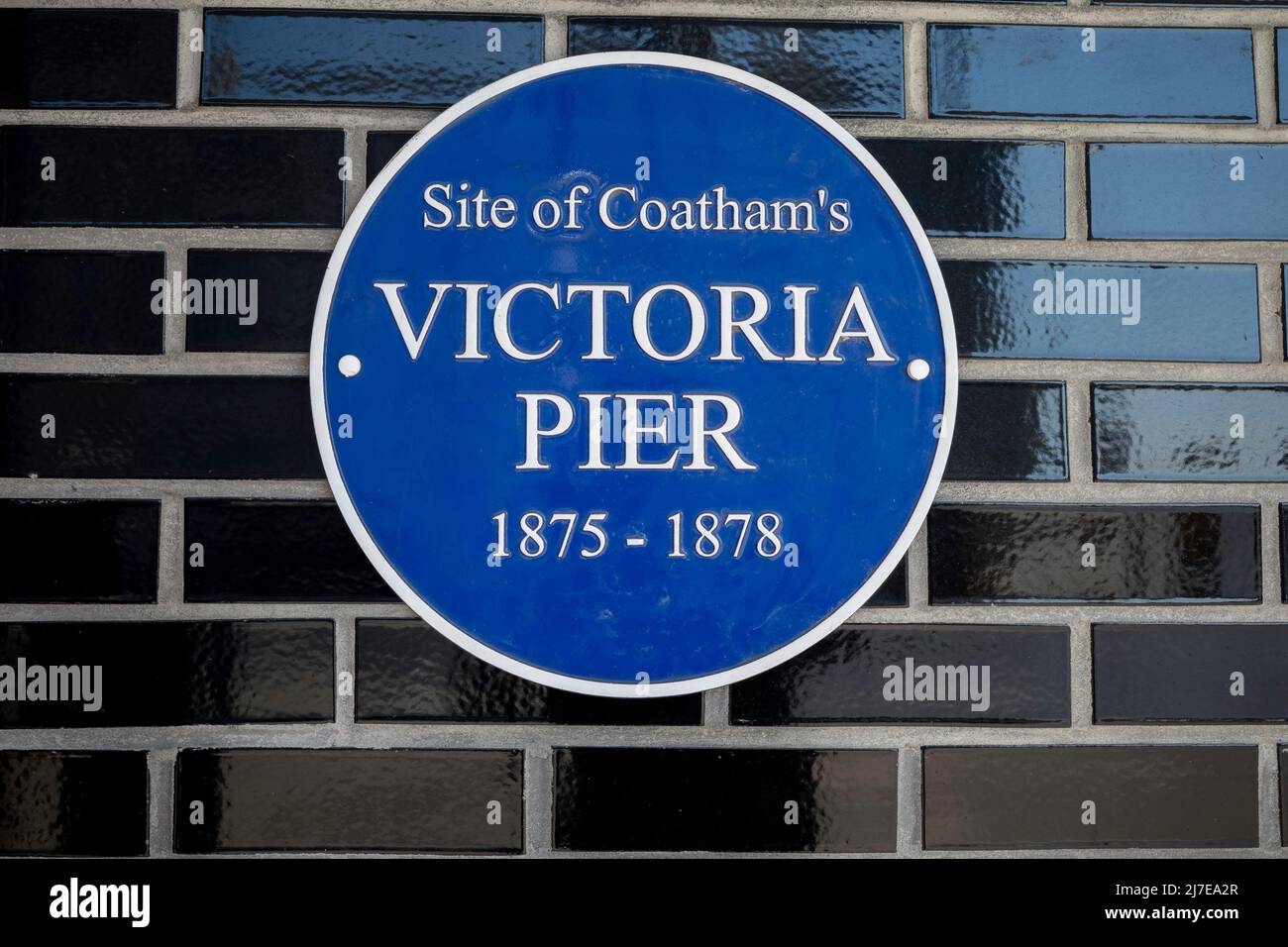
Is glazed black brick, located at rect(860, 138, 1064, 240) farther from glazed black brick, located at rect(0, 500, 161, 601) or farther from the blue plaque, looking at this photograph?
glazed black brick, located at rect(0, 500, 161, 601)

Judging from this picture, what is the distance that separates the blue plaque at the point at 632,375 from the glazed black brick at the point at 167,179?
4.6 inches

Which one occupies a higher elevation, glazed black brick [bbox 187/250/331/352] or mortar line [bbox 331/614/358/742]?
glazed black brick [bbox 187/250/331/352]

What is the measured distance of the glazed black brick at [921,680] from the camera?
139 centimetres

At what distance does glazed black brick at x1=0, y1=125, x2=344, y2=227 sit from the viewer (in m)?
1.38

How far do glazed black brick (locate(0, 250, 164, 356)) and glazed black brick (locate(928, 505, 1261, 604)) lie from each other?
129cm

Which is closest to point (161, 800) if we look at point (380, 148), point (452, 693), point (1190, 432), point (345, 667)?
point (345, 667)

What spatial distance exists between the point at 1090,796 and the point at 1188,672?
0.25 meters

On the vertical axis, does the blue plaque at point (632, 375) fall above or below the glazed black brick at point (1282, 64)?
below

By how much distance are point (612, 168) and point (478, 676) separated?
82 cm

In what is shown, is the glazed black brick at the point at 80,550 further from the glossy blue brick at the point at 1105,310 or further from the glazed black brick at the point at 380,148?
the glossy blue brick at the point at 1105,310

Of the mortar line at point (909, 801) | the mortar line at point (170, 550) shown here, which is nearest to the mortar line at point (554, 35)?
the mortar line at point (170, 550)

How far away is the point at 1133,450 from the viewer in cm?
141

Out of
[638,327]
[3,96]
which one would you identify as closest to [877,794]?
[638,327]

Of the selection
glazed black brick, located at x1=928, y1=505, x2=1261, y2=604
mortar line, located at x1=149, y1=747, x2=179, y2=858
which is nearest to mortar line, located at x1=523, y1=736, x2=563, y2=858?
mortar line, located at x1=149, y1=747, x2=179, y2=858
